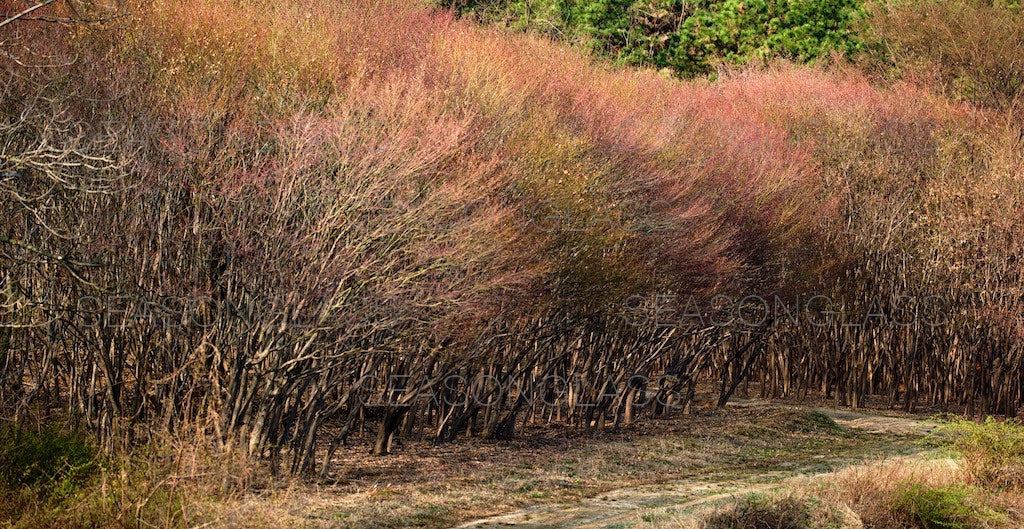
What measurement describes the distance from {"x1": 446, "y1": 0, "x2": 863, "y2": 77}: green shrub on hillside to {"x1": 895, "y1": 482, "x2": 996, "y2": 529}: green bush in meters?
25.8

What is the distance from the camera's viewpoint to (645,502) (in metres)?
14.2

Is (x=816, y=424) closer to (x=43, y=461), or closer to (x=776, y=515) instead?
(x=776, y=515)

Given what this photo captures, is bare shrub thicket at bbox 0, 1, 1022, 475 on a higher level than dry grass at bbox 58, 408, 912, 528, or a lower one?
higher

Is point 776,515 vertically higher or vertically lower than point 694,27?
lower

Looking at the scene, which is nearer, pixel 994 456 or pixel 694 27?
pixel 994 456

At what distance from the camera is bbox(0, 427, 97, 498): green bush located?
10237 mm

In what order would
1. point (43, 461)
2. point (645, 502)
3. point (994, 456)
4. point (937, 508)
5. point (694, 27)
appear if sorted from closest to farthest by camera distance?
point (43, 461), point (937, 508), point (994, 456), point (645, 502), point (694, 27)

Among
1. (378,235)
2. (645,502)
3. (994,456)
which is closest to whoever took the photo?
(378,235)

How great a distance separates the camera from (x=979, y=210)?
22.5m

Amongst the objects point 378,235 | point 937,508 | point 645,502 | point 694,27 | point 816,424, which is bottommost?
point 645,502

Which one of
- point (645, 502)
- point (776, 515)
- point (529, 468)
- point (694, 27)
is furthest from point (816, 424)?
point (694, 27)

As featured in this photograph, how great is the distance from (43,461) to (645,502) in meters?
6.55

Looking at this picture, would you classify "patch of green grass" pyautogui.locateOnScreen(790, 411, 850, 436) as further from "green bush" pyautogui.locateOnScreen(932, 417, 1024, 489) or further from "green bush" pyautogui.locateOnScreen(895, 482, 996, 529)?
"green bush" pyautogui.locateOnScreen(895, 482, 996, 529)

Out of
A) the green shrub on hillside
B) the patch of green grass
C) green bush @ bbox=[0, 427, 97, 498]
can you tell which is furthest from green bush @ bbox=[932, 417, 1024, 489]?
the green shrub on hillside
